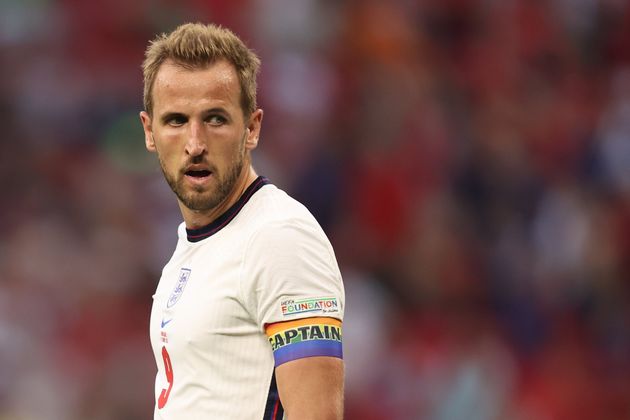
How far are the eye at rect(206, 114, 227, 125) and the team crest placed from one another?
409mm

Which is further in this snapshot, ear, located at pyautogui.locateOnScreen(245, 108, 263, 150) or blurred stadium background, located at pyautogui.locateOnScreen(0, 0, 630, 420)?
blurred stadium background, located at pyautogui.locateOnScreen(0, 0, 630, 420)

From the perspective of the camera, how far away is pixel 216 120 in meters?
3.02

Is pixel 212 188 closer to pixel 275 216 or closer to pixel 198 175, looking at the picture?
pixel 198 175

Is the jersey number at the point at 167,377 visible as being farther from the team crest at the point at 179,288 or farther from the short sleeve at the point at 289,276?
the short sleeve at the point at 289,276

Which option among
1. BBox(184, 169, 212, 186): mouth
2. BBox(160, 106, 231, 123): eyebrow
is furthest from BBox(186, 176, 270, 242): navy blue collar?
BBox(160, 106, 231, 123): eyebrow

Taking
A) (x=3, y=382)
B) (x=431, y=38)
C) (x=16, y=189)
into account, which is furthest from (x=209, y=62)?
(x=431, y=38)

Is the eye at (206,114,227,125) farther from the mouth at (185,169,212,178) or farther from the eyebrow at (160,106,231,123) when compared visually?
the mouth at (185,169,212,178)

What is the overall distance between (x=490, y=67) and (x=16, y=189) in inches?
148

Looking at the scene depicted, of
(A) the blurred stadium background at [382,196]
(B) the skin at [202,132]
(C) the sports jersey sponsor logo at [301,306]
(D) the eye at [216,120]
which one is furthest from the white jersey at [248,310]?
(A) the blurred stadium background at [382,196]

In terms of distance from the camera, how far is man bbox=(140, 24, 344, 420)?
273 centimetres

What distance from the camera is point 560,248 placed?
8.22 m

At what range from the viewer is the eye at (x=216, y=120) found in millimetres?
3012

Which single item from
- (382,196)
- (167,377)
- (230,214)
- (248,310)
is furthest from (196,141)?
(382,196)

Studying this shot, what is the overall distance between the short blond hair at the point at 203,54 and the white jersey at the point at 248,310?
31 cm
